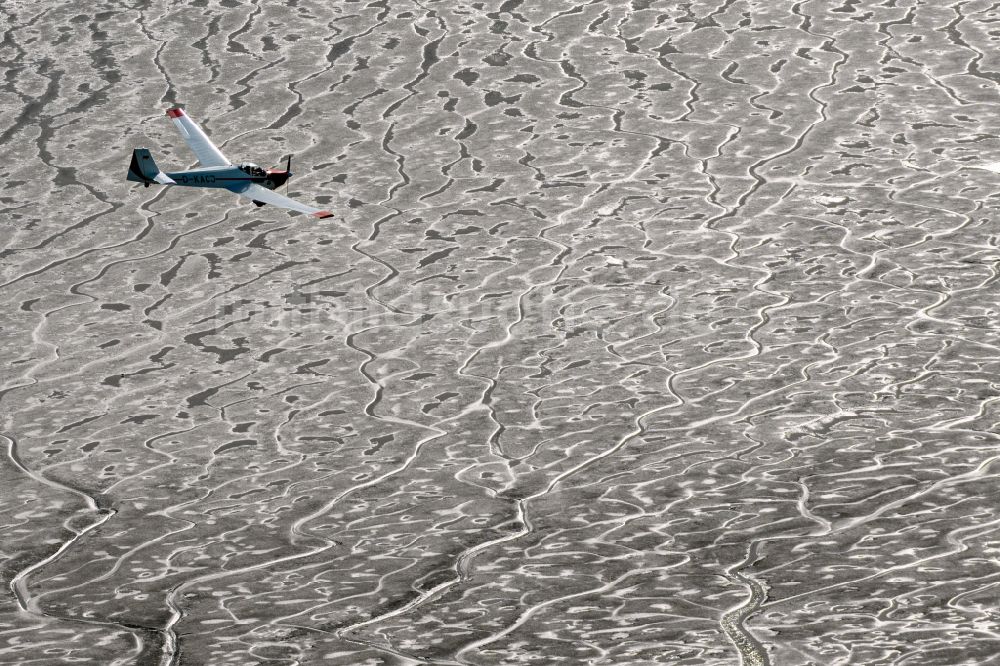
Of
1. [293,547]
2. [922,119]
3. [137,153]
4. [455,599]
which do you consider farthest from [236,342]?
[922,119]

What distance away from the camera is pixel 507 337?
717 cm

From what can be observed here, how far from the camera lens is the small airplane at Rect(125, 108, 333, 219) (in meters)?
7.49

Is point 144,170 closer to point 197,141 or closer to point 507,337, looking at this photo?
point 197,141

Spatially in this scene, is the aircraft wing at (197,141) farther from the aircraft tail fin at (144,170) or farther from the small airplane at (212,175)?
the aircraft tail fin at (144,170)

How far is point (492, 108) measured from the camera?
9578mm

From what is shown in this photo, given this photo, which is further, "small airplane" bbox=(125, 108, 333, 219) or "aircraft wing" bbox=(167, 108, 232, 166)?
"aircraft wing" bbox=(167, 108, 232, 166)

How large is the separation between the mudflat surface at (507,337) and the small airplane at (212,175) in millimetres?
493

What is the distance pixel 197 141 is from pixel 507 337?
1.97m

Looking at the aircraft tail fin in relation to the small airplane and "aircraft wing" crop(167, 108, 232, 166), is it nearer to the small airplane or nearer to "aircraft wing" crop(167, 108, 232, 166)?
the small airplane

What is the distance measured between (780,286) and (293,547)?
10.3 ft

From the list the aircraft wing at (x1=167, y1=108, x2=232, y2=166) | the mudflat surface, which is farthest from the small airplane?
the mudflat surface

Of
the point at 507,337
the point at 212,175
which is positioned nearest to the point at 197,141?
the point at 212,175

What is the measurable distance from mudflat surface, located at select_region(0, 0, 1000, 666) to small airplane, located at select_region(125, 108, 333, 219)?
493mm

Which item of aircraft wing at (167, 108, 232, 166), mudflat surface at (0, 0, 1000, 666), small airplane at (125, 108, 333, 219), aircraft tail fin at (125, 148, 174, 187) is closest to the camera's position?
mudflat surface at (0, 0, 1000, 666)
